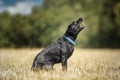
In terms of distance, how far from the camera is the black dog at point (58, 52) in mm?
12594

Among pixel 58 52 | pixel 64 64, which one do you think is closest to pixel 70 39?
pixel 58 52

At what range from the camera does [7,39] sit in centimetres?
6006

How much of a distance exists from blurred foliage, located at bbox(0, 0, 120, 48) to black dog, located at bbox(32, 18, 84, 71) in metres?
46.1

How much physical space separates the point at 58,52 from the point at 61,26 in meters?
54.0

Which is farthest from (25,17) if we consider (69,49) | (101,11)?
(69,49)

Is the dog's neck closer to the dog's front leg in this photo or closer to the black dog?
the black dog

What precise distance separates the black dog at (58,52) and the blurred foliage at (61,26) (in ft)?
151

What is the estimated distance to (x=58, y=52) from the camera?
12734 millimetres

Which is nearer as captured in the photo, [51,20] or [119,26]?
[119,26]

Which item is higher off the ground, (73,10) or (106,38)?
(73,10)

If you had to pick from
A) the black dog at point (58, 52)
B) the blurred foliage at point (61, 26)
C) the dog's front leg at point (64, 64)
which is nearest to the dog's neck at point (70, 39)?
the black dog at point (58, 52)

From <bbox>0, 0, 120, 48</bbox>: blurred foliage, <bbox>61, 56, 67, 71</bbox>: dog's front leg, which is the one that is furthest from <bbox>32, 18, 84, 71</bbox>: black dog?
<bbox>0, 0, 120, 48</bbox>: blurred foliage

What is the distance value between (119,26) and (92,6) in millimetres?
14617

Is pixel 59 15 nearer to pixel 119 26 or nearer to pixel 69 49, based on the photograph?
pixel 119 26
